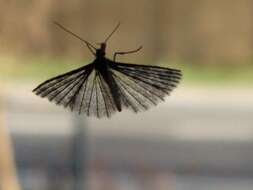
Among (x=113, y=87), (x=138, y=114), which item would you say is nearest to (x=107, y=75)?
(x=113, y=87)

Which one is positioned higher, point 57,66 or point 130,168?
point 57,66

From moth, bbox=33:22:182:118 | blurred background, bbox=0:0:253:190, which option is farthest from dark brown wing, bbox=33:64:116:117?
blurred background, bbox=0:0:253:190

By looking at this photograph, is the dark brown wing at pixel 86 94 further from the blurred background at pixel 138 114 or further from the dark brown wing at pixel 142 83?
the blurred background at pixel 138 114

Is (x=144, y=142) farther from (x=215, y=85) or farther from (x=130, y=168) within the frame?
(x=215, y=85)

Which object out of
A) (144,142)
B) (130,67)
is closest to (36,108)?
(144,142)

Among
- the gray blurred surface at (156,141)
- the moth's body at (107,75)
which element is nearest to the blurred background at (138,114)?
the gray blurred surface at (156,141)

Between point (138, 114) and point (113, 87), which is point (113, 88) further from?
point (138, 114)

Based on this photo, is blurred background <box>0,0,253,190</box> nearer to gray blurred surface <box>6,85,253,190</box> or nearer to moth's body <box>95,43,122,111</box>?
gray blurred surface <box>6,85,253,190</box>
